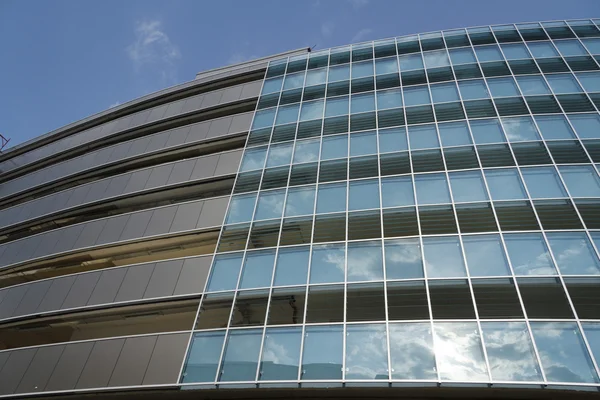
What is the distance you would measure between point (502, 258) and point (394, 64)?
543 inches

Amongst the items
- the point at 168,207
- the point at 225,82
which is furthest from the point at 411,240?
the point at 225,82

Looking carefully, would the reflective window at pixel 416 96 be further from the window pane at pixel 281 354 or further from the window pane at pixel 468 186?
the window pane at pixel 281 354

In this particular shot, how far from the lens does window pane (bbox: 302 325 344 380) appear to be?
1070 centimetres

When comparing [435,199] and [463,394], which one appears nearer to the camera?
[463,394]

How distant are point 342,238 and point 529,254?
19.4 feet

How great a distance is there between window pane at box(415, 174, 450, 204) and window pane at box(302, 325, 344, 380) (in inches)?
236

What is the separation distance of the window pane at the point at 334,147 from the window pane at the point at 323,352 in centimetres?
843

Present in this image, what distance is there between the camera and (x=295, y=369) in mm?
10945

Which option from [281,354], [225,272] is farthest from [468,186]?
[225,272]

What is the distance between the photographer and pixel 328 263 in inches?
529

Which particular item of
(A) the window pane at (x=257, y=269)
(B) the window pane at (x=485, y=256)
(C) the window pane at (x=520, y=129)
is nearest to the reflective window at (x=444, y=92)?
(C) the window pane at (x=520, y=129)

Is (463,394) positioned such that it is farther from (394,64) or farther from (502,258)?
(394,64)

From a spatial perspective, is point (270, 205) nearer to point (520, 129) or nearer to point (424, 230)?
point (424, 230)

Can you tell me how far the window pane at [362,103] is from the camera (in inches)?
782
